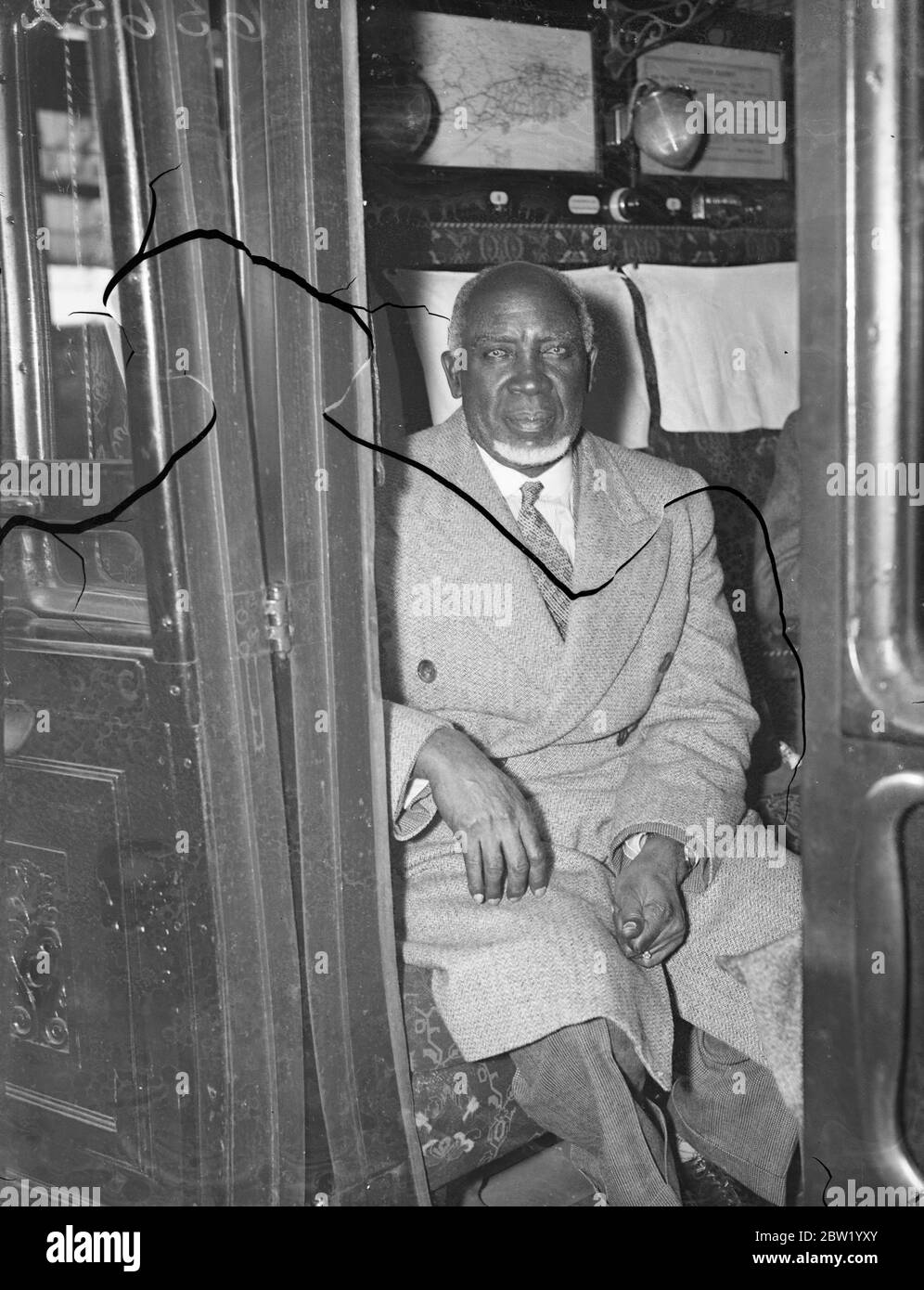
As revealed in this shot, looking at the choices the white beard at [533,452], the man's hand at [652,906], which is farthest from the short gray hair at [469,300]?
the man's hand at [652,906]

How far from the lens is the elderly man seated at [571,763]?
1554 mm

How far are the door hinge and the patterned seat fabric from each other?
44 centimetres

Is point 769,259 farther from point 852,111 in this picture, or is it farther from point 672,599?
point 672,599

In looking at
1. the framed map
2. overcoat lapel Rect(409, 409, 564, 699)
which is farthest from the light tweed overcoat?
the framed map

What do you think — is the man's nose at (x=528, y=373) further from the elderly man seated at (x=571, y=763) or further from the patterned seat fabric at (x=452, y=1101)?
the patterned seat fabric at (x=452, y=1101)

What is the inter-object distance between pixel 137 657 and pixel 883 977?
0.95 metres

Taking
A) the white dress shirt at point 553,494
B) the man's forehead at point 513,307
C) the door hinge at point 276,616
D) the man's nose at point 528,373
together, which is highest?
the man's forehead at point 513,307

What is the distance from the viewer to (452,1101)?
162cm

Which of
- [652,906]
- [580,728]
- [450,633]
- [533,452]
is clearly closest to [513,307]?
[533,452]

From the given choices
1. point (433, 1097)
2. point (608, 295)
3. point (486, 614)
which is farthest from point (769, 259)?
point (433, 1097)

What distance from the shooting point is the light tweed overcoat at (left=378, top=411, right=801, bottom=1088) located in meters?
1.56

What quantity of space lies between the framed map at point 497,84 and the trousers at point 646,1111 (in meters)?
1.10

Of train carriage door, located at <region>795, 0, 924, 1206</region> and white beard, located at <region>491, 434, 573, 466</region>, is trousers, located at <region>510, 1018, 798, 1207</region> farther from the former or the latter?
white beard, located at <region>491, 434, 573, 466</region>

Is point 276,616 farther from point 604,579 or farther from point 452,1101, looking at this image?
point 452,1101
